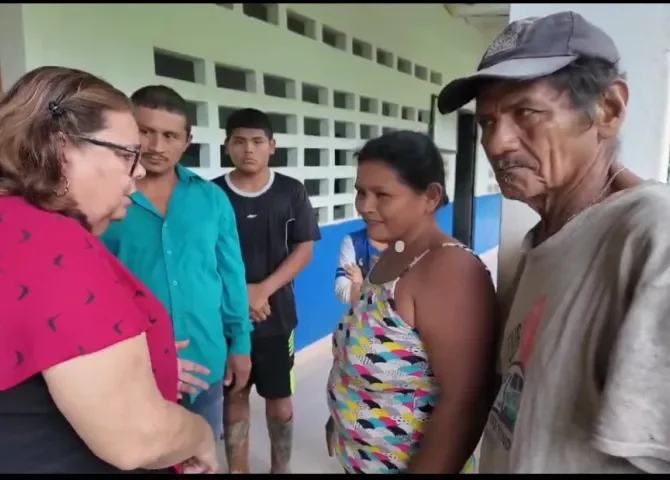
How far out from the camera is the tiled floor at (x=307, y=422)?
2.34 m

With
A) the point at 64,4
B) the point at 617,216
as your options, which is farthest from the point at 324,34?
the point at 617,216

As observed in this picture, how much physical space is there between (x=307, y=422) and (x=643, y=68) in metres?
2.23

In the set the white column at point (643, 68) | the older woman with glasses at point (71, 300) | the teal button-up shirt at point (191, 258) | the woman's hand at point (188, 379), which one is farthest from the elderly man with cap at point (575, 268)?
the teal button-up shirt at point (191, 258)

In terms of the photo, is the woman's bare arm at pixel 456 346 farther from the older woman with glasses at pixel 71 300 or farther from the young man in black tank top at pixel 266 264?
the young man in black tank top at pixel 266 264

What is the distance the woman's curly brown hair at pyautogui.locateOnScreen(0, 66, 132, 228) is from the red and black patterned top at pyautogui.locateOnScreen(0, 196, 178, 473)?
0.03 metres

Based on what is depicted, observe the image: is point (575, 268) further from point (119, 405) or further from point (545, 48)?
point (119, 405)

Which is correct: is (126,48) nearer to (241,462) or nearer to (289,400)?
(289,400)

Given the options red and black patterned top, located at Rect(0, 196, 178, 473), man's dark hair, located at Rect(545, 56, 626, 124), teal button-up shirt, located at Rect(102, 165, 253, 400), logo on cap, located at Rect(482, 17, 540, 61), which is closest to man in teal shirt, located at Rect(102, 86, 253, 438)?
teal button-up shirt, located at Rect(102, 165, 253, 400)

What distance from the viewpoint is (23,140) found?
750 millimetres

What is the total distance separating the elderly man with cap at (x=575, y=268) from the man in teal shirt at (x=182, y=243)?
90 cm

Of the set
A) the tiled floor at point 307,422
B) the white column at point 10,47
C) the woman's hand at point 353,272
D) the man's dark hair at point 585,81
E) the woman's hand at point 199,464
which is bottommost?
the tiled floor at point 307,422

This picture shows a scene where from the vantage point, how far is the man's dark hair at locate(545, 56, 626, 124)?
683 millimetres

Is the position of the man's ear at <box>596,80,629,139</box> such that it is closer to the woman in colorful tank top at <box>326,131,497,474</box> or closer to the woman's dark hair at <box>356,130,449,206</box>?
the woman in colorful tank top at <box>326,131,497,474</box>
